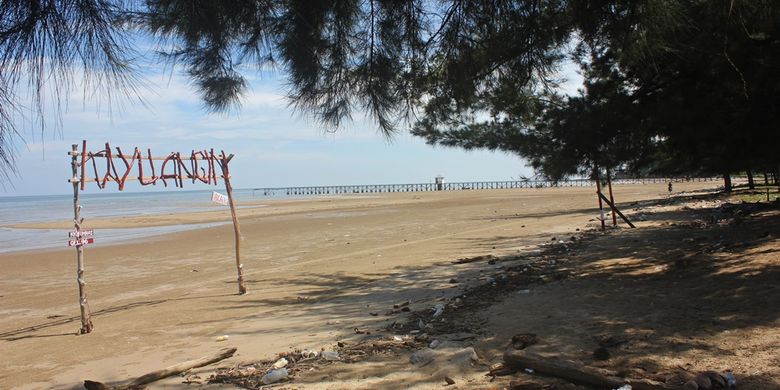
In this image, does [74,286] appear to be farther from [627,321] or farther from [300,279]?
[627,321]

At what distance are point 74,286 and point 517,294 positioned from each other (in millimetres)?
10181

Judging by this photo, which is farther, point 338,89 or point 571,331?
point 571,331

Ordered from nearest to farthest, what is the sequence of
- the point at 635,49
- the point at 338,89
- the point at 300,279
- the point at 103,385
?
the point at 338,89, the point at 635,49, the point at 103,385, the point at 300,279

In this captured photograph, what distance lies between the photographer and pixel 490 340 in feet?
16.0

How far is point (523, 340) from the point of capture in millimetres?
4586

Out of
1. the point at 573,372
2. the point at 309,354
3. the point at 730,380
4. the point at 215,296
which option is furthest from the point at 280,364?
the point at 215,296

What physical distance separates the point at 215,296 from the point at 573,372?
24.0 feet

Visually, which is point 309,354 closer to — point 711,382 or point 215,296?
point 711,382

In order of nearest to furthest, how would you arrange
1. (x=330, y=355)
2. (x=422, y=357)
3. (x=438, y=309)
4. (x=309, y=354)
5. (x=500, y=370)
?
1. (x=500, y=370)
2. (x=422, y=357)
3. (x=330, y=355)
4. (x=309, y=354)
5. (x=438, y=309)

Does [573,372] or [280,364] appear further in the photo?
Answer: [280,364]

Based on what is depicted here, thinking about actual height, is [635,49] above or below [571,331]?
above

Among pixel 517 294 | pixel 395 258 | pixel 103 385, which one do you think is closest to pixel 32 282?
pixel 395 258

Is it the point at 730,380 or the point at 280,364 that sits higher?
the point at 730,380

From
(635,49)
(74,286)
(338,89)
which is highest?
(635,49)
